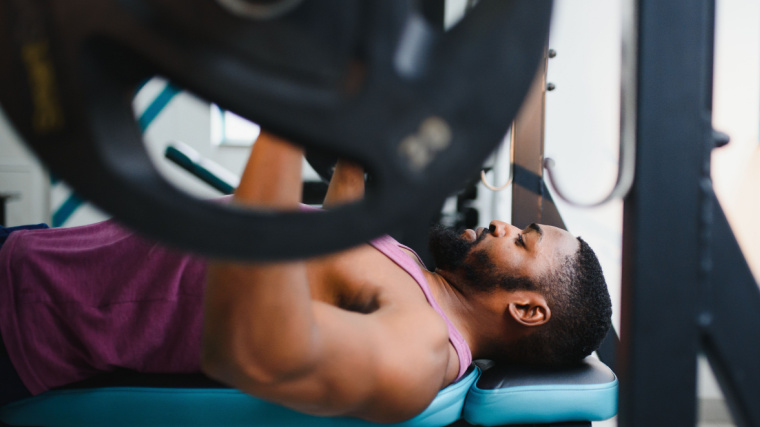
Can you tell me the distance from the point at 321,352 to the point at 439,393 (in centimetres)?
36

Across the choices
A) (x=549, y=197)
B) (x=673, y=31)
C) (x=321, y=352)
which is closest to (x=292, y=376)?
(x=321, y=352)

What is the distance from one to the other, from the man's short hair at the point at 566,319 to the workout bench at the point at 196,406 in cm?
20

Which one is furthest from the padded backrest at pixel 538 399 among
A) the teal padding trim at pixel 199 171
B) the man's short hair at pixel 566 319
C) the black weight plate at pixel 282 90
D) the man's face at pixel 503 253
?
the teal padding trim at pixel 199 171

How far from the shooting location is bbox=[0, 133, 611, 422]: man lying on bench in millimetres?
455

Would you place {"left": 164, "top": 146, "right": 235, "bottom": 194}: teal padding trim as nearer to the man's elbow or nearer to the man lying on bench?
the man lying on bench

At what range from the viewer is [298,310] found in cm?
46

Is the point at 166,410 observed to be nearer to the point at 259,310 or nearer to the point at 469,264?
the point at 259,310

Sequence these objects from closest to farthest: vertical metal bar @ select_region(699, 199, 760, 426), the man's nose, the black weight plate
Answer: the black weight plate < vertical metal bar @ select_region(699, 199, 760, 426) < the man's nose

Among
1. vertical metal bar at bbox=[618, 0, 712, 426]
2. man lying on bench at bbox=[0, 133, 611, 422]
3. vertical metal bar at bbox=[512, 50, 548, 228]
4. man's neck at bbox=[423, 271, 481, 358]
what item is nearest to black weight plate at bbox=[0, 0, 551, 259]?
man lying on bench at bbox=[0, 133, 611, 422]

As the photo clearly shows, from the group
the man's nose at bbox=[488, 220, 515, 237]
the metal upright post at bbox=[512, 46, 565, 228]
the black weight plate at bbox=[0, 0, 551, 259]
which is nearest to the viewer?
the black weight plate at bbox=[0, 0, 551, 259]

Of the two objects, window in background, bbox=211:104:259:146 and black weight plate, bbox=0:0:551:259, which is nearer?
black weight plate, bbox=0:0:551:259

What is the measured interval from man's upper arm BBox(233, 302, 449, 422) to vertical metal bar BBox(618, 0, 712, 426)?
0.29m

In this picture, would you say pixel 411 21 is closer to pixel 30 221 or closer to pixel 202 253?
pixel 202 253

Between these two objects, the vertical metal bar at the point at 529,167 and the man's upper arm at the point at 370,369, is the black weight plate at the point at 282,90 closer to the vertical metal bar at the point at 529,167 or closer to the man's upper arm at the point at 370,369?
the man's upper arm at the point at 370,369
